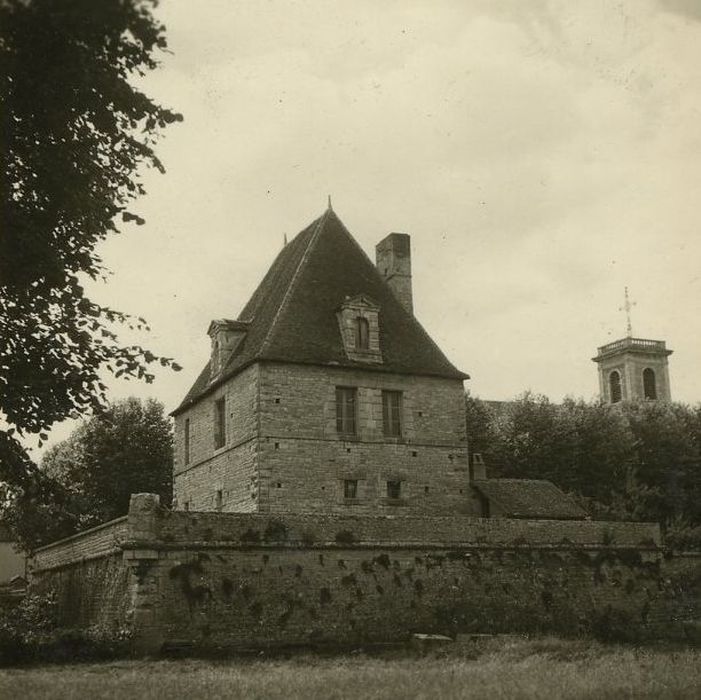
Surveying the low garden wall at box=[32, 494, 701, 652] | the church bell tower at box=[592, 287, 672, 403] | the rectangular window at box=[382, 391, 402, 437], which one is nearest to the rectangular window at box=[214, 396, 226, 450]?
the rectangular window at box=[382, 391, 402, 437]

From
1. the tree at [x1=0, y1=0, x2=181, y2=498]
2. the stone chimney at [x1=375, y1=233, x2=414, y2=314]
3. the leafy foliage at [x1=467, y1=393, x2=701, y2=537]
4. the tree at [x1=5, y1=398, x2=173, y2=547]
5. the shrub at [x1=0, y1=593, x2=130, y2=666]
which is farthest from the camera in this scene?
the leafy foliage at [x1=467, y1=393, x2=701, y2=537]

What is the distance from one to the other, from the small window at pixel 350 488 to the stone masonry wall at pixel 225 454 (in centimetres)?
257

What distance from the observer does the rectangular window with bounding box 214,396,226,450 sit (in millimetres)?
27094

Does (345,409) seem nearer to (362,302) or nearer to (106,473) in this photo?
(362,302)

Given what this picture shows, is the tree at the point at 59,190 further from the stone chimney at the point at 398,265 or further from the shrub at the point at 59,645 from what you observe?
the stone chimney at the point at 398,265

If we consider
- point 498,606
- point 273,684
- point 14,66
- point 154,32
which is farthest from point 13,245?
point 498,606

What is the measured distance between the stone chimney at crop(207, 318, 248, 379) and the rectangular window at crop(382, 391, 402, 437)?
16.1 feet

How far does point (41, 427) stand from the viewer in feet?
47.5

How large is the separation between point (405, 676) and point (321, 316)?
46.4ft

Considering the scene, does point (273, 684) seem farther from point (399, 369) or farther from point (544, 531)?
point (399, 369)

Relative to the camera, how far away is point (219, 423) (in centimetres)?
2741

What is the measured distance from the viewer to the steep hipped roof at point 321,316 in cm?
2559

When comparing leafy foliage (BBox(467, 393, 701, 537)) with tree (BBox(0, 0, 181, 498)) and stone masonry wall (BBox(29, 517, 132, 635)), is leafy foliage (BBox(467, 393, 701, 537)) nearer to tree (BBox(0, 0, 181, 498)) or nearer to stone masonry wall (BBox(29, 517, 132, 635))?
stone masonry wall (BBox(29, 517, 132, 635))

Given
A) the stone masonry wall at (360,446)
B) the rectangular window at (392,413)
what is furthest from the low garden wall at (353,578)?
the rectangular window at (392,413)
